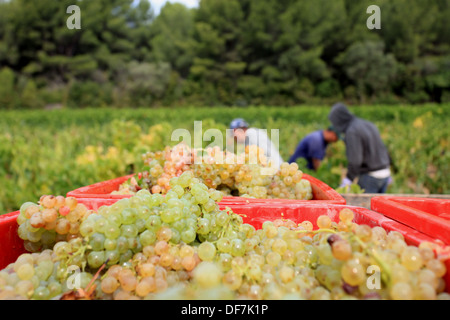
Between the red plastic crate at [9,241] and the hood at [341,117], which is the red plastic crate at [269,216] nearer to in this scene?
the red plastic crate at [9,241]

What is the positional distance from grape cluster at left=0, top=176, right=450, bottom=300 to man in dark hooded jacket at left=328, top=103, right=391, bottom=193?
2.88 meters

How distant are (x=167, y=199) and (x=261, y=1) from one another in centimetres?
4541

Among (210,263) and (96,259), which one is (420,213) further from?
(96,259)

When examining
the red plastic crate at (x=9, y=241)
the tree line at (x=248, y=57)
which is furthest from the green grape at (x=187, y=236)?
the tree line at (x=248, y=57)

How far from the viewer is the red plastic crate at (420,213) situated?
1044 mm

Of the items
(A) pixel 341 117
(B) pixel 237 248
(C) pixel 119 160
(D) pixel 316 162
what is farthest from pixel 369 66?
(B) pixel 237 248

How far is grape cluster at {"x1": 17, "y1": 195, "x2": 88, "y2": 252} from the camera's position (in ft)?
3.48

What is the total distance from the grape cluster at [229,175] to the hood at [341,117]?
7.74 ft

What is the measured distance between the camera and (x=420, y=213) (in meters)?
1.17

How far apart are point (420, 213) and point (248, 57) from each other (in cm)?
4247

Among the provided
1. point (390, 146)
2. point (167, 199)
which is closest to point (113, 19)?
point (390, 146)

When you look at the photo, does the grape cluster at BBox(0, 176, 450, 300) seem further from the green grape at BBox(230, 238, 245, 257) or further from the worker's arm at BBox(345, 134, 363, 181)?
the worker's arm at BBox(345, 134, 363, 181)
